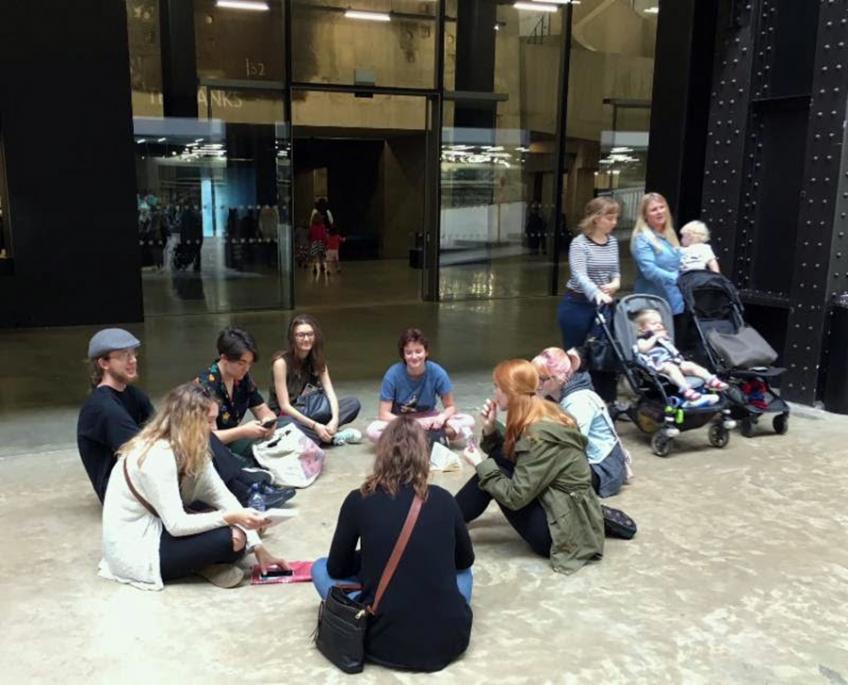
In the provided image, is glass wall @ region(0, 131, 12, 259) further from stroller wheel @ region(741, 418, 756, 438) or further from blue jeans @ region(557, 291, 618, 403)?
stroller wheel @ region(741, 418, 756, 438)

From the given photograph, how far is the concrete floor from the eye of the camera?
304cm

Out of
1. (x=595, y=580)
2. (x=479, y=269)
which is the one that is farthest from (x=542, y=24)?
(x=595, y=580)

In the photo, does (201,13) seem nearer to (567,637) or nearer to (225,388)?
(225,388)

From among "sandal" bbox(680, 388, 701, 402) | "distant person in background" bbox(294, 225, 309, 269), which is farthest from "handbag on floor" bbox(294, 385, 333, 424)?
"distant person in background" bbox(294, 225, 309, 269)

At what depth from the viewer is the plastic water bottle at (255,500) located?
418 centimetres

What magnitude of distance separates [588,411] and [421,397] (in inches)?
52.3

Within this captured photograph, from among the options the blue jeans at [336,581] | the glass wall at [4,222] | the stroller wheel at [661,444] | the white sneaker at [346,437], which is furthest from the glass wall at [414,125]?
the blue jeans at [336,581]

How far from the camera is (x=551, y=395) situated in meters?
4.50

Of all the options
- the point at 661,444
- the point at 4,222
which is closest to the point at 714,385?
the point at 661,444

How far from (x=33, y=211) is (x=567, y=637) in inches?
363

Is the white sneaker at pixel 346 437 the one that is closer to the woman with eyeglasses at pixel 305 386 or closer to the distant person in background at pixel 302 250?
the woman with eyeglasses at pixel 305 386

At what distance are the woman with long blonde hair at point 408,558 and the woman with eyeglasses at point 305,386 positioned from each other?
93.8 inches

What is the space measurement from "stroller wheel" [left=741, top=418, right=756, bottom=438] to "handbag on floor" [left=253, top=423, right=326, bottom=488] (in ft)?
10.7

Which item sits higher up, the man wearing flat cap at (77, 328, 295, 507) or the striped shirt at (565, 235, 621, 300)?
the striped shirt at (565, 235, 621, 300)
